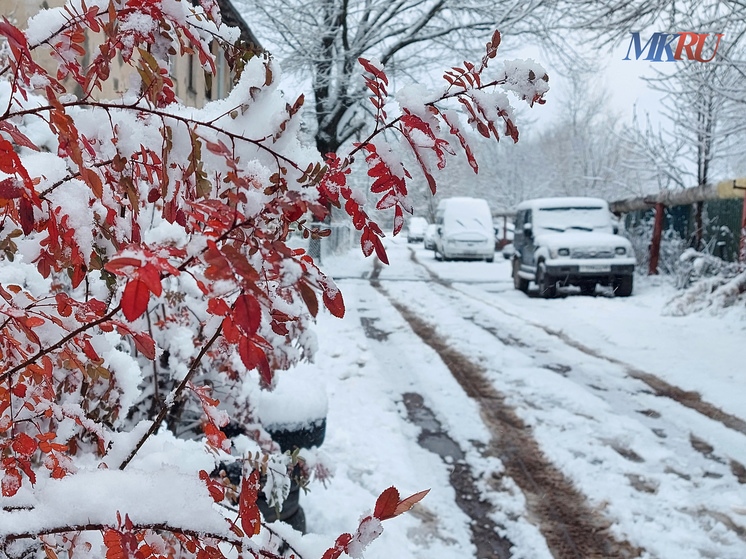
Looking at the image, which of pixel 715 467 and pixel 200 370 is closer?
pixel 200 370

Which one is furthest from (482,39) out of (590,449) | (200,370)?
(200,370)

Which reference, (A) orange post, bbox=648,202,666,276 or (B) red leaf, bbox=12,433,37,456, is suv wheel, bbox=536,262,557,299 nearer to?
(A) orange post, bbox=648,202,666,276

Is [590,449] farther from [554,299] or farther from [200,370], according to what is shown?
[554,299]

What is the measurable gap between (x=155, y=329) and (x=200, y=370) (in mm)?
300

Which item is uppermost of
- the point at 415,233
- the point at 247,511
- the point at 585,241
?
the point at 585,241

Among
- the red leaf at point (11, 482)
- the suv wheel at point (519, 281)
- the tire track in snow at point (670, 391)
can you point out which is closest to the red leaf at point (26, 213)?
the red leaf at point (11, 482)

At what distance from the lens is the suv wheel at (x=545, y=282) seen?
11281 millimetres

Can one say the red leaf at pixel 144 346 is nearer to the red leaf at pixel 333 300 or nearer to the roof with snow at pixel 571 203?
the red leaf at pixel 333 300

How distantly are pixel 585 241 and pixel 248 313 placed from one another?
11.2 meters

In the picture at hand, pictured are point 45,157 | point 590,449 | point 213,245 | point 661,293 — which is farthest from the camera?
point 661,293

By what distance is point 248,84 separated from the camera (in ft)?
3.62

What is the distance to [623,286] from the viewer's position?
37.0ft

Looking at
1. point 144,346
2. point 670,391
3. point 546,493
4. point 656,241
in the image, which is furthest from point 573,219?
point 144,346

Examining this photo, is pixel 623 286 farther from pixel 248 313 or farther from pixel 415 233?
pixel 415 233
